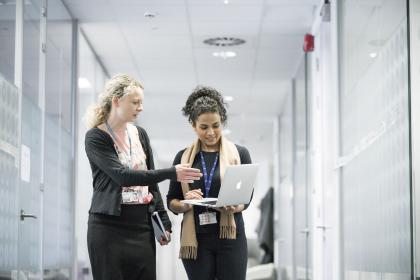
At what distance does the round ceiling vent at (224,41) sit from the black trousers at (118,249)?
4467mm

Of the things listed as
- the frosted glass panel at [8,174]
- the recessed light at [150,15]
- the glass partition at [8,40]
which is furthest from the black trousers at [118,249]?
the recessed light at [150,15]

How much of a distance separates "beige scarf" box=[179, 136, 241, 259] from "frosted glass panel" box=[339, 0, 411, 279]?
68 centimetres

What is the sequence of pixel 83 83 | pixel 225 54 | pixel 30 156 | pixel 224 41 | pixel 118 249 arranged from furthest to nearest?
pixel 225 54 < pixel 224 41 < pixel 83 83 < pixel 30 156 < pixel 118 249

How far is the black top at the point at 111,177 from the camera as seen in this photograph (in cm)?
334

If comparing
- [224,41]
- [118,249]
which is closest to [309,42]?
[224,41]

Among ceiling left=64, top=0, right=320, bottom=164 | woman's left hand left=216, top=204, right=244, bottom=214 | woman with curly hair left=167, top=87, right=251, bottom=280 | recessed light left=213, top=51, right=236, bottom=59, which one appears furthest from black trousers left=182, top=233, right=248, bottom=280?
recessed light left=213, top=51, right=236, bottom=59

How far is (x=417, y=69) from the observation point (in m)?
2.95

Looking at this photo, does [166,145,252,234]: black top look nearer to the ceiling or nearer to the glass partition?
the glass partition

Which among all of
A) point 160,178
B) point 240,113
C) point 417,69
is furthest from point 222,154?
point 240,113

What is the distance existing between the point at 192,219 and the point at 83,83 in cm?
410

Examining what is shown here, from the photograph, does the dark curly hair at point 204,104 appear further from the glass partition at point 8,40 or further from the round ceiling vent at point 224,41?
the round ceiling vent at point 224,41

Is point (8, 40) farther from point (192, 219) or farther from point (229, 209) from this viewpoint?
point (229, 209)

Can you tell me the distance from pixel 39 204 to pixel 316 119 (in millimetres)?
2371

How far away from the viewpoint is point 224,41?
25.3 ft
